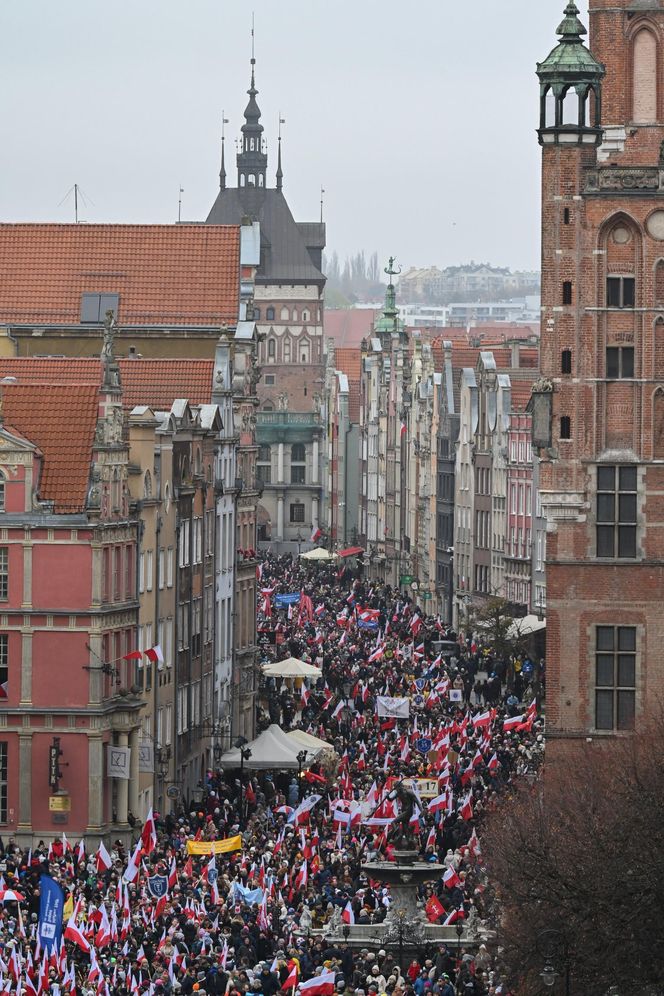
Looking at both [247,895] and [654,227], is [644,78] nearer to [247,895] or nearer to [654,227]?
[654,227]

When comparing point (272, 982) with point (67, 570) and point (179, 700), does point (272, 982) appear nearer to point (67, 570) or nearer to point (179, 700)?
point (67, 570)

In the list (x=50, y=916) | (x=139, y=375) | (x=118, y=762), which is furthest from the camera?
(x=139, y=375)

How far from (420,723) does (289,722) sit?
8.24 m

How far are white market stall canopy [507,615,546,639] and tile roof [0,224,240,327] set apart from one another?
18.2 metres

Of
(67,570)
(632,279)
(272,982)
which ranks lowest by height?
(272,982)

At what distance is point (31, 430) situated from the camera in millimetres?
81125

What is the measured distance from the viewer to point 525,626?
123m

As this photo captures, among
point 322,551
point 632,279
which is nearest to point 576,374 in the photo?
point 632,279

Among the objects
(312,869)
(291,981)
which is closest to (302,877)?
(312,869)

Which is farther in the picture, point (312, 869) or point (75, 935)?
point (312, 869)

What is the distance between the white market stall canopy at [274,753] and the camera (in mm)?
87188

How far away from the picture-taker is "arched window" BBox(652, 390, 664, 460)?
76875 millimetres

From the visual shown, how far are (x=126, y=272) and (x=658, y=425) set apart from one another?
1474 inches

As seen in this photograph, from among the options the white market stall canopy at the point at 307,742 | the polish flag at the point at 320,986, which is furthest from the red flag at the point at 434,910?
the white market stall canopy at the point at 307,742
